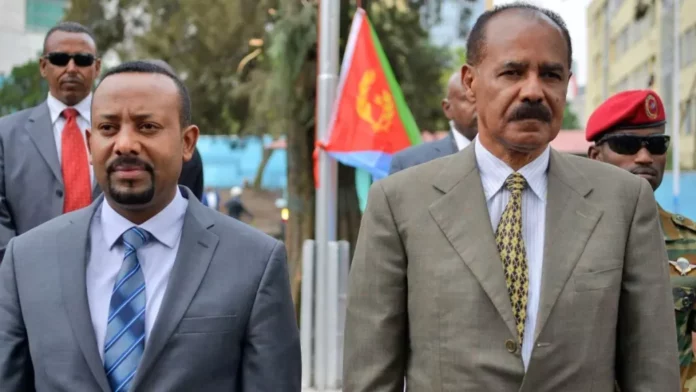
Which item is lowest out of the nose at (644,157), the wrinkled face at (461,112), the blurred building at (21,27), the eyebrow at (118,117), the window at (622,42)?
the nose at (644,157)

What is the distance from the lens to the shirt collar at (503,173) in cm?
305

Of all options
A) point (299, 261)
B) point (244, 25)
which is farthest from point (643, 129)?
point (244, 25)

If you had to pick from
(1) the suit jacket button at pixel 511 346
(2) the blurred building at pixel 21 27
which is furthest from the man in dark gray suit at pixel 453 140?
(2) the blurred building at pixel 21 27

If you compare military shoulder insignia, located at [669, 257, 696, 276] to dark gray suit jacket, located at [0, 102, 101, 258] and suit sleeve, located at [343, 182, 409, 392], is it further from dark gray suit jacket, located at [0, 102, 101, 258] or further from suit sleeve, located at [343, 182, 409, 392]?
dark gray suit jacket, located at [0, 102, 101, 258]

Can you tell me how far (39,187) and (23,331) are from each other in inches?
83.4

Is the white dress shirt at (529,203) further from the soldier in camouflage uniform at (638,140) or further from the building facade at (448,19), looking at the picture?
the building facade at (448,19)

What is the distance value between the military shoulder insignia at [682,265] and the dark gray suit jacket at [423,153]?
2236 millimetres

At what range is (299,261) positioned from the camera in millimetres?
11609

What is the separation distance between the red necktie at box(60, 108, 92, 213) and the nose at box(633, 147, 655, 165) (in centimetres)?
242

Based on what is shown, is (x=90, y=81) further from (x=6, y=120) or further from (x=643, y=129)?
(x=643, y=129)

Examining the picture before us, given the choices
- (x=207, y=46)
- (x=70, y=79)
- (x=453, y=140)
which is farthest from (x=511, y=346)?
(x=207, y=46)

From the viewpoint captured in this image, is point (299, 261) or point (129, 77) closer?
point (129, 77)

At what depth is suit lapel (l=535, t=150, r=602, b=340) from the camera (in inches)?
113

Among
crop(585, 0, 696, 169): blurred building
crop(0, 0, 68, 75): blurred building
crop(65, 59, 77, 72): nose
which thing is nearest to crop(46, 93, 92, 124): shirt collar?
crop(65, 59, 77, 72): nose
